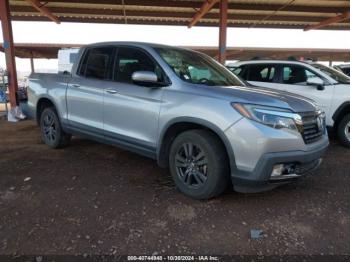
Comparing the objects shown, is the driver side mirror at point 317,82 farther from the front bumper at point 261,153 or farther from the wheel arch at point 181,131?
the wheel arch at point 181,131

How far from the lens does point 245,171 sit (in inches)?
132

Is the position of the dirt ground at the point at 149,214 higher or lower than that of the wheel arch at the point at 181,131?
lower

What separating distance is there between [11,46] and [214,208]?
9145 mm

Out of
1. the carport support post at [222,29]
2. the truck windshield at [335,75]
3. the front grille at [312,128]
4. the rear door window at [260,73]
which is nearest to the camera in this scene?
the front grille at [312,128]

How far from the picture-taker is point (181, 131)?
4.01m

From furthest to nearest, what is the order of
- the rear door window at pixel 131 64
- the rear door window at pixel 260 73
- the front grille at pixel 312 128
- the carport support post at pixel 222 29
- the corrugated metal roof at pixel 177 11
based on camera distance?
the corrugated metal roof at pixel 177 11 < the carport support post at pixel 222 29 < the rear door window at pixel 260 73 < the rear door window at pixel 131 64 < the front grille at pixel 312 128

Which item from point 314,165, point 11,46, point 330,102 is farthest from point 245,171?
point 11,46

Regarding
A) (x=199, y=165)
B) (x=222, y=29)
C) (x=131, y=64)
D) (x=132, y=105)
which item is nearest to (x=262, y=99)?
(x=199, y=165)

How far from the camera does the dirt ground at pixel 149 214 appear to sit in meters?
2.95

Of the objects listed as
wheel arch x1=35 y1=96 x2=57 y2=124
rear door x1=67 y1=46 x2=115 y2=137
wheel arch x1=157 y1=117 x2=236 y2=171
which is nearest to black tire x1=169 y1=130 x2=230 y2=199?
wheel arch x1=157 y1=117 x2=236 y2=171

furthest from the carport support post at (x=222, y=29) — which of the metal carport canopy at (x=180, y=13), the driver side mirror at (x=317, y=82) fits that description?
the driver side mirror at (x=317, y=82)

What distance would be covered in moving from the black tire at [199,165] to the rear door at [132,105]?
0.40 metres

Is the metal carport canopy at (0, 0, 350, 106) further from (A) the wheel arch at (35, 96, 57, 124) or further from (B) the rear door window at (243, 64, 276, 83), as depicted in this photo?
(A) the wheel arch at (35, 96, 57, 124)

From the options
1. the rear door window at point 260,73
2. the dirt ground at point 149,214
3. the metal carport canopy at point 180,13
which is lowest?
the dirt ground at point 149,214
